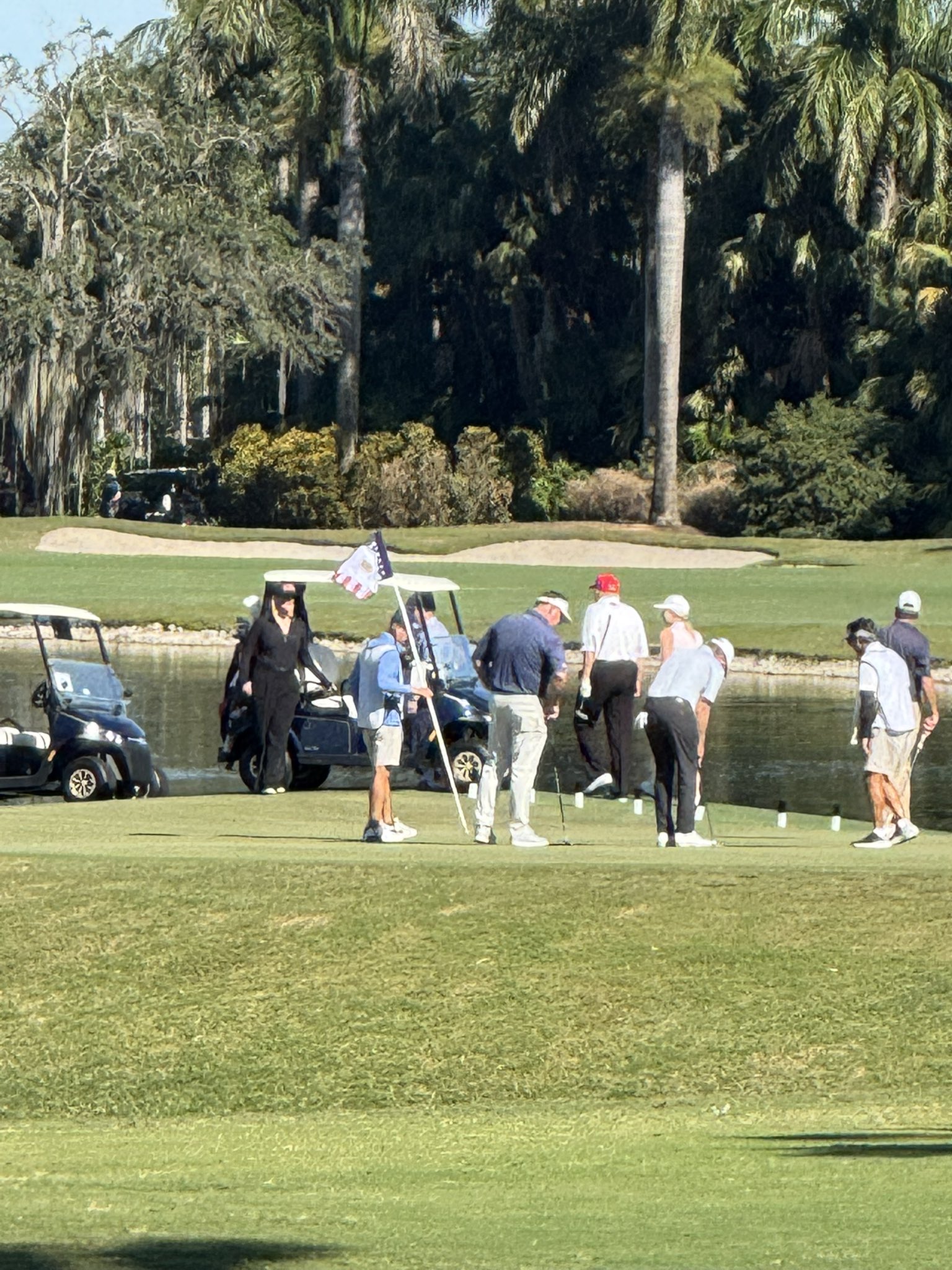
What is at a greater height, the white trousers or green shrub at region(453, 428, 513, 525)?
green shrub at region(453, 428, 513, 525)

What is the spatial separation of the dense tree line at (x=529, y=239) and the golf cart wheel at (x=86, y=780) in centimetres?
3446

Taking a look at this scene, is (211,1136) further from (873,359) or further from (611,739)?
(873,359)

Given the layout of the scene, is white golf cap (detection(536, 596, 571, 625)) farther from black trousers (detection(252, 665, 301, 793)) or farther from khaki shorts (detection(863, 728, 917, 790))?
black trousers (detection(252, 665, 301, 793))

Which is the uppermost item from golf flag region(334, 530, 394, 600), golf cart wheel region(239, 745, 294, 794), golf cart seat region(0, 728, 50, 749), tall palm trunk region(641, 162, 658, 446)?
tall palm trunk region(641, 162, 658, 446)

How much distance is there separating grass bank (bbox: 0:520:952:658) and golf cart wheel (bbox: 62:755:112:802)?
17077mm

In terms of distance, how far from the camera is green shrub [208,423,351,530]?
56.8 meters

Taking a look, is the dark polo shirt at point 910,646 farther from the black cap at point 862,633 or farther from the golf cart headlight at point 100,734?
the golf cart headlight at point 100,734

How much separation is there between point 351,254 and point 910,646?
4161cm

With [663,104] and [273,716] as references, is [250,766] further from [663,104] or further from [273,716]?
[663,104]

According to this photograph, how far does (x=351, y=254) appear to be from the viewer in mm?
56219

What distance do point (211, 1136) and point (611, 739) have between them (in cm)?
1046

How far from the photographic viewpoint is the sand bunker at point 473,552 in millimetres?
46500

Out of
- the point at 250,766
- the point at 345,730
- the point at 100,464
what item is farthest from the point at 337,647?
the point at 100,464

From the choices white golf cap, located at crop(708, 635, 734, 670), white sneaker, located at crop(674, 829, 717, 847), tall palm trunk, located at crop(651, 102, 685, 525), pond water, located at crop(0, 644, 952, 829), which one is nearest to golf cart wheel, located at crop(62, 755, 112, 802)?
pond water, located at crop(0, 644, 952, 829)
